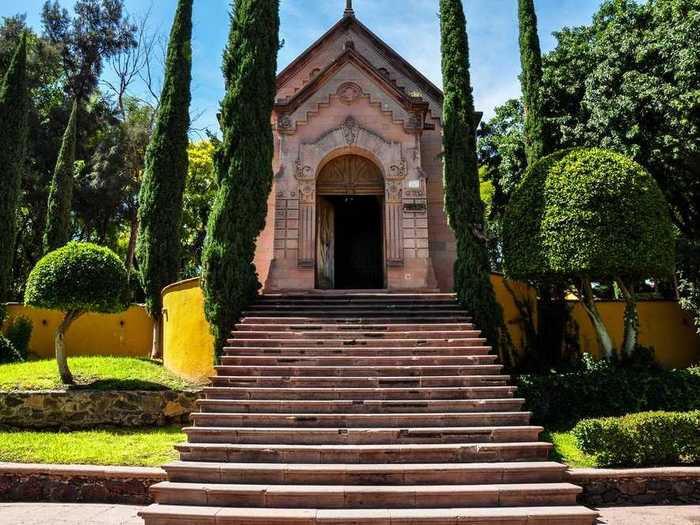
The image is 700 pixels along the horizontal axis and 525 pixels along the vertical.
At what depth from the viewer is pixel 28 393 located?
10.5 m

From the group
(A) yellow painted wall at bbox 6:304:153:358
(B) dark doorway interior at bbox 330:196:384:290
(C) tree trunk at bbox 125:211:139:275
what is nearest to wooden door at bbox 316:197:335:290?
(B) dark doorway interior at bbox 330:196:384:290

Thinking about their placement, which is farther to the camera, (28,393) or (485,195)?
(485,195)

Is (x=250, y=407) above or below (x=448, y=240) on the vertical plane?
below

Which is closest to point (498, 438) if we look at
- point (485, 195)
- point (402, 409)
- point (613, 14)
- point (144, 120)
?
point (402, 409)

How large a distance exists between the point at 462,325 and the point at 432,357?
1440mm

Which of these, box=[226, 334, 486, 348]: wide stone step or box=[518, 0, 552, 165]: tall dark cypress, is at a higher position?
box=[518, 0, 552, 165]: tall dark cypress

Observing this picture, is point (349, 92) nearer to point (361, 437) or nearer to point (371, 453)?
point (361, 437)

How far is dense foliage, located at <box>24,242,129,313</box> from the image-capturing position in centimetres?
1092

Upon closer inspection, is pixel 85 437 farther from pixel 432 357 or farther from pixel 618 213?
pixel 618 213

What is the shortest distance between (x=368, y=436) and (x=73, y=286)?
726cm

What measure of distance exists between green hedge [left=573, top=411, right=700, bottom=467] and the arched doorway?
28.6 ft

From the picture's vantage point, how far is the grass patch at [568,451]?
27.3ft

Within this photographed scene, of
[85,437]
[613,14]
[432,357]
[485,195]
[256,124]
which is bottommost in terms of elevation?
[85,437]

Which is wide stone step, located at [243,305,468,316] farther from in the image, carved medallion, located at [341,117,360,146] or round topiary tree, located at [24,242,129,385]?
carved medallion, located at [341,117,360,146]
